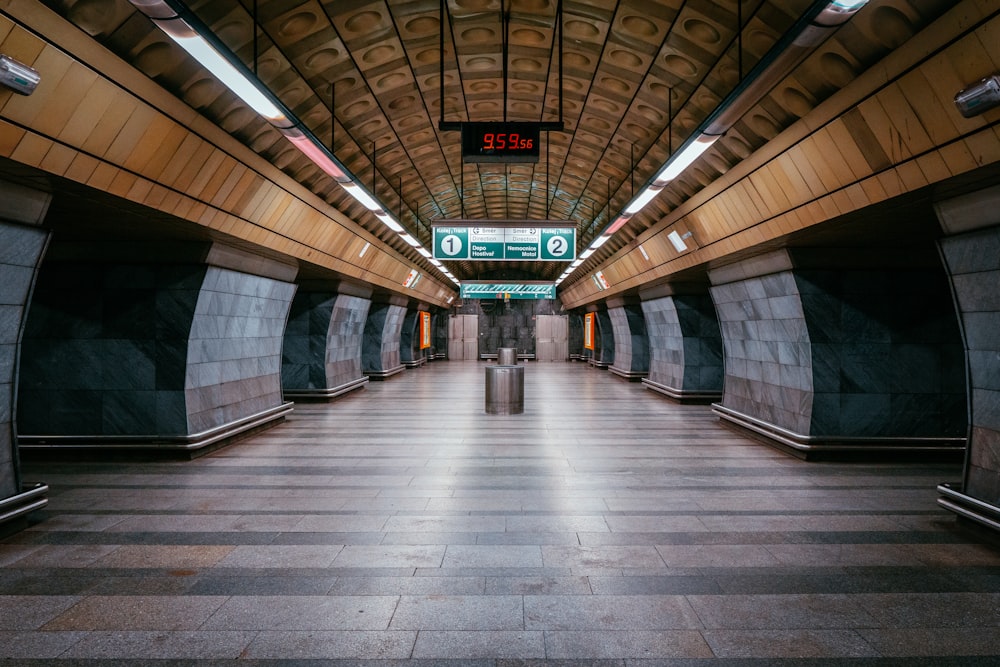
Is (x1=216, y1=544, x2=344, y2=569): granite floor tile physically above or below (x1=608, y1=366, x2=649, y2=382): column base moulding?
below

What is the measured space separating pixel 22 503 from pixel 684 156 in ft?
21.7

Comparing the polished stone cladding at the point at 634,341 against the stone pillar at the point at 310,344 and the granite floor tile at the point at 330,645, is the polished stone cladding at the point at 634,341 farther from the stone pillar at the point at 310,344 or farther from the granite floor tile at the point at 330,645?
the granite floor tile at the point at 330,645

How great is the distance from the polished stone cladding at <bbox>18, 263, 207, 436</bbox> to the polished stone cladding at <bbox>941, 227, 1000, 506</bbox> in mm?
8579

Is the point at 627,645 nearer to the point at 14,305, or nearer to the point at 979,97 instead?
the point at 979,97

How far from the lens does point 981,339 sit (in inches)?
189

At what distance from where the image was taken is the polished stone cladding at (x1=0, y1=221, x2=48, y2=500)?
15.2 ft

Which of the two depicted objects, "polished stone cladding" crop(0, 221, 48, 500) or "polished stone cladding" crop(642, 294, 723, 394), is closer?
"polished stone cladding" crop(0, 221, 48, 500)

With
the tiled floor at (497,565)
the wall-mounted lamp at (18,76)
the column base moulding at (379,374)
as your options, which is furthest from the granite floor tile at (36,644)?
the column base moulding at (379,374)

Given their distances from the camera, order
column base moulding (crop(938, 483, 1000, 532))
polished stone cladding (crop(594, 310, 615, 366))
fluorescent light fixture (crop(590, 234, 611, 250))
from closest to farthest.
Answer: column base moulding (crop(938, 483, 1000, 532)), fluorescent light fixture (crop(590, 234, 611, 250)), polished stone cladding (crop(594, 310, 615, 366))

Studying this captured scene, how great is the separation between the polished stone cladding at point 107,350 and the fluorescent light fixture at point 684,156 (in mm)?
6131

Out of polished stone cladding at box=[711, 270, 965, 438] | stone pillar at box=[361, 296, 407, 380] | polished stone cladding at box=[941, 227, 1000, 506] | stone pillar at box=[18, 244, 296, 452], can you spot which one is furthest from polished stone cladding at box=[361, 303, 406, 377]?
polished stone cladding at box=[941, 227, 1000, 506]

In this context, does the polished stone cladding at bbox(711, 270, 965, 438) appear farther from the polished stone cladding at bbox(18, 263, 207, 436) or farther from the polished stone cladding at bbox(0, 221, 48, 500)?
the polished stone cladding at bbox(0, 221, 48, 500)

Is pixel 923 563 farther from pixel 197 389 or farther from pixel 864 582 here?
pixel 197 389

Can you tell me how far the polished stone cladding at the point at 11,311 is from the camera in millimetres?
4633
